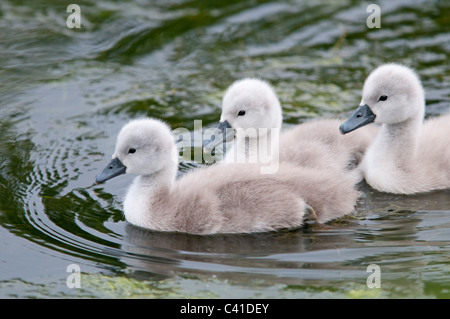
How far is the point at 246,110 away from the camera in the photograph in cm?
688

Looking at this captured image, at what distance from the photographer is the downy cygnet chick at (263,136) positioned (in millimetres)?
6887

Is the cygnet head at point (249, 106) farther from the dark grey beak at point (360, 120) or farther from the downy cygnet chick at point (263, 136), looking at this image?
the dark grey beak at point (360, 120)

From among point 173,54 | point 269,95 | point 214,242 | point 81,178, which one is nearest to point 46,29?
point 173,54

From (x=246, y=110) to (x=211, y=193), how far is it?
1.01 m

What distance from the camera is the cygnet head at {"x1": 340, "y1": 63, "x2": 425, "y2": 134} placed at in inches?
271

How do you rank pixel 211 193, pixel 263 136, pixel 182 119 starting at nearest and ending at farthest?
pixel 211 193, pixel 263 136, pixel 182 119

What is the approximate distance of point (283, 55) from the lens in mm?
10117

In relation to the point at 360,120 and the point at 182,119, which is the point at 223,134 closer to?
the point at 360,120

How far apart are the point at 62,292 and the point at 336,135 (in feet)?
9.80

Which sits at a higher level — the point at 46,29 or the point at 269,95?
the point at 46,29

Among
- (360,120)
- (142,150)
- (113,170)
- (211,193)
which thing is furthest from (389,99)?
(113,170)

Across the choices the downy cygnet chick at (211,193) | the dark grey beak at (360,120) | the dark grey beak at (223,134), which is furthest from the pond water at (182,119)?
A: the dark grey beak at (223,134)
